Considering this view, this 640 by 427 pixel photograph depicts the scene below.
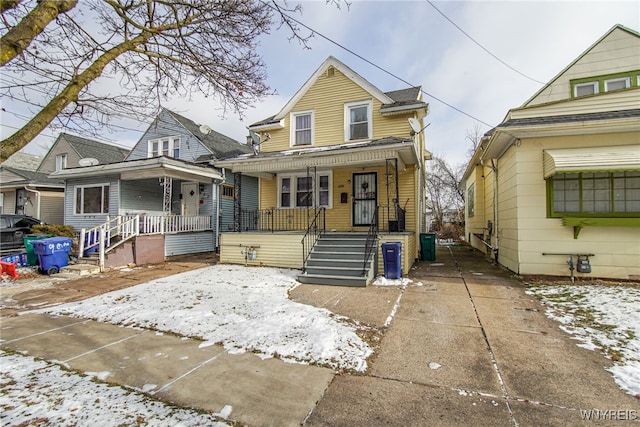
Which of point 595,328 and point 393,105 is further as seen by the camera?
point 393,105

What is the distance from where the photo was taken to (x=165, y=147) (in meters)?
17.3

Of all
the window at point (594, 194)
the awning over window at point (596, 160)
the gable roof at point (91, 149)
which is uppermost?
the gable roof at point (91, 149)

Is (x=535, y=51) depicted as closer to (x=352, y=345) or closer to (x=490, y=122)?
(x=490, y=122)

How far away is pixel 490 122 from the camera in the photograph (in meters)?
15.2

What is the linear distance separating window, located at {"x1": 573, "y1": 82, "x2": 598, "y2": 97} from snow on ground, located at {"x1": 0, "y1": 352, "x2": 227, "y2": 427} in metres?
14.0

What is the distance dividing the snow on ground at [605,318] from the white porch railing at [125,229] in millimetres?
12271

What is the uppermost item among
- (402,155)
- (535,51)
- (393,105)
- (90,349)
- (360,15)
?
(535,51)

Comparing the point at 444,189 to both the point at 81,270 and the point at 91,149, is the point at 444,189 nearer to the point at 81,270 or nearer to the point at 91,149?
the point at 81,270

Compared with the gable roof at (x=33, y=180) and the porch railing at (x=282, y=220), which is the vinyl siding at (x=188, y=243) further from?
the gable roof at (x=33, y=180)

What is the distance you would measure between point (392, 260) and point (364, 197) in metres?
3.78

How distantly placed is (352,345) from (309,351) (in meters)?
0.60

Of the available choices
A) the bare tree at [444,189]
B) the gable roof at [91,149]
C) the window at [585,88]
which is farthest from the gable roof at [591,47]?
the gable roof at [91,149]

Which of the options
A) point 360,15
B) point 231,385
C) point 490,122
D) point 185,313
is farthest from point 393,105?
point 231,385

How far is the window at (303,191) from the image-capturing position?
11.4 meters
